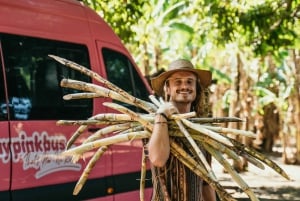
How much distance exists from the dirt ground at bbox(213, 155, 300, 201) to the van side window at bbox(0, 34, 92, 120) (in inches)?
169

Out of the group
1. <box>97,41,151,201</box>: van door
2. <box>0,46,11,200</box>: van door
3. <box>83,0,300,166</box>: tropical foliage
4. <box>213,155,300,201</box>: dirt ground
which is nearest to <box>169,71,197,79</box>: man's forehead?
<box>0,46,11,200</box>: van door

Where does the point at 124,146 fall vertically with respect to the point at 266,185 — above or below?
above

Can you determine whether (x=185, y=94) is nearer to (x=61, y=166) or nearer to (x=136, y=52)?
(x=61, y=166)

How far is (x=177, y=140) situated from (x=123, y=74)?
2.92 meters

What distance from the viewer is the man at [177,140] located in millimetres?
2418

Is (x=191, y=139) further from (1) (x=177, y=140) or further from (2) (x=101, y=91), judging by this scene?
(2) (x=101, y=91)

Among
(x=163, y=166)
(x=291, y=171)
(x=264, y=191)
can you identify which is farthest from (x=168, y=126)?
Answer: (x=291, y=171)

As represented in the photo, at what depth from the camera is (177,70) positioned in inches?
109

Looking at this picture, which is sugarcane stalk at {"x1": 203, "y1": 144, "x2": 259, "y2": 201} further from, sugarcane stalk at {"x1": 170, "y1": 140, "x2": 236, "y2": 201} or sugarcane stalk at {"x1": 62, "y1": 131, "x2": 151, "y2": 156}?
sugarcane stalk at {"x1": 62, "y1": 131, "x2": 151, "y2": 156}

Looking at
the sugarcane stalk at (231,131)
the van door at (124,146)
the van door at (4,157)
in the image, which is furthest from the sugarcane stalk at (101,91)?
the van door at (124,146)

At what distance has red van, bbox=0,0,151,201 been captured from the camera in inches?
165

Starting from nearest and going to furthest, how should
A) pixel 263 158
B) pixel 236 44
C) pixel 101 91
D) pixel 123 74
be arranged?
pixel 263 158
pixel 101 91
pixel 123 74
pixel 236 44

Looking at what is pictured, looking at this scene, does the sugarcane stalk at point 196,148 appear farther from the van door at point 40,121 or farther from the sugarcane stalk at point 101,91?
the van door at point 40,121

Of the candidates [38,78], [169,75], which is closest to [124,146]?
[38,78]
